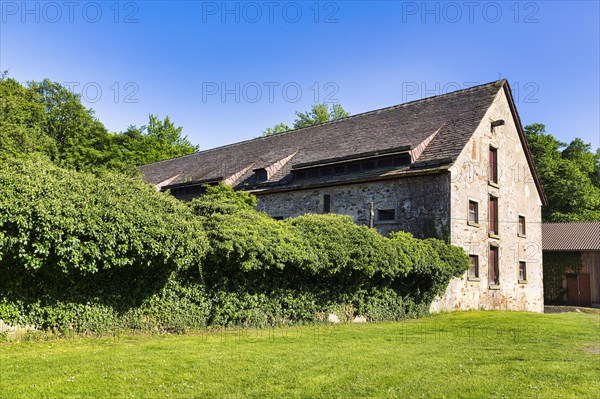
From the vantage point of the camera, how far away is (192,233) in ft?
39.3

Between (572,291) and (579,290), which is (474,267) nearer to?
(579,290)

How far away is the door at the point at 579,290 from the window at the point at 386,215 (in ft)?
59.7

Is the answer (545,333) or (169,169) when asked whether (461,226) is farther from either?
(169,169)

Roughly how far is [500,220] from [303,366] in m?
19.8

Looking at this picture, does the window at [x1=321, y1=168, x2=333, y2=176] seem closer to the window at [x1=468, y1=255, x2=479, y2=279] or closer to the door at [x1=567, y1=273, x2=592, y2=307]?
the window at [x1=468, y1=255, x2=479, y2=279]

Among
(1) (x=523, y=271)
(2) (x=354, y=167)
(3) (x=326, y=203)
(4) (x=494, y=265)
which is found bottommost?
(1) (x=523, y=271)

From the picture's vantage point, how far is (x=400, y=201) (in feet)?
73.6

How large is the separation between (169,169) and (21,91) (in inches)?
453

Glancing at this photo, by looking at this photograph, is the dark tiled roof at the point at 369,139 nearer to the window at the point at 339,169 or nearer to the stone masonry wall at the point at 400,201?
the window at the point at 339,169

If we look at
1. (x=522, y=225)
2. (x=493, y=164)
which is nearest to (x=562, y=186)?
(x=522, y=225)

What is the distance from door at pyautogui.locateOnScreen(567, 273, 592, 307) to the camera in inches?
1288

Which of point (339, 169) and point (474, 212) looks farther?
point (339, 169)

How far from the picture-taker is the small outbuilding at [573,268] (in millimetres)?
32688

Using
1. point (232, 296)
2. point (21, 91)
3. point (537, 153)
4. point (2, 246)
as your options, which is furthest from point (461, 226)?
point (537, 153)
